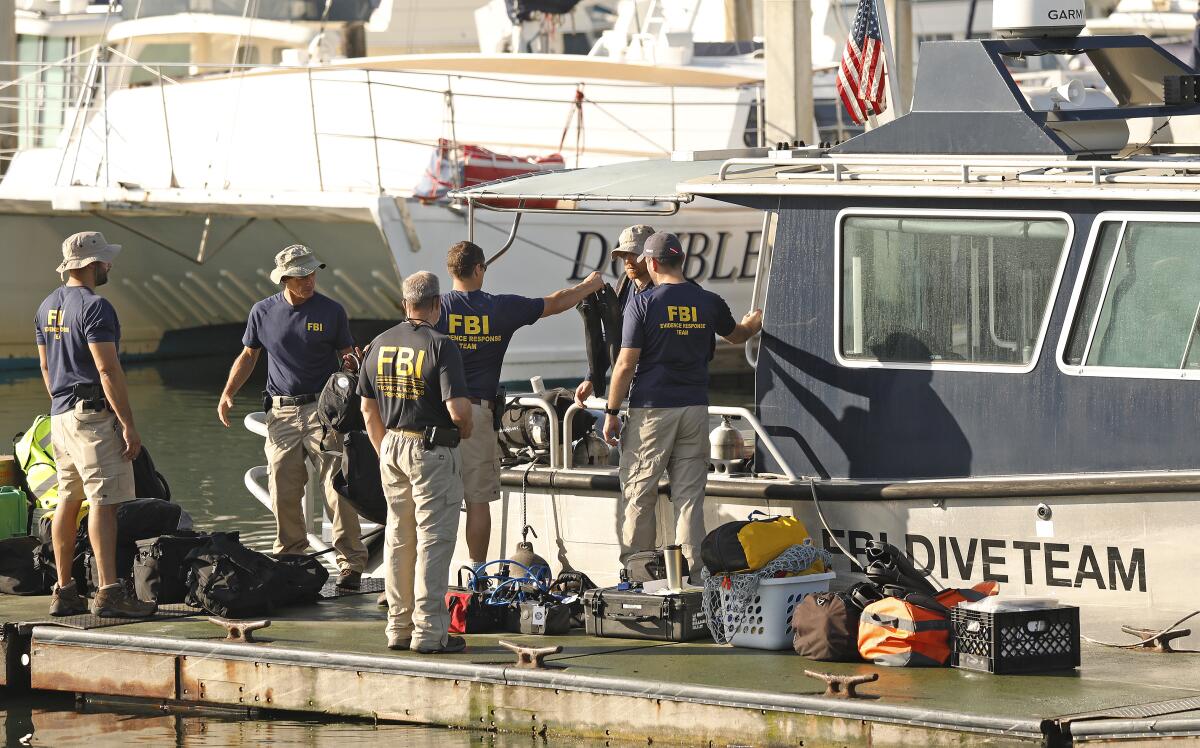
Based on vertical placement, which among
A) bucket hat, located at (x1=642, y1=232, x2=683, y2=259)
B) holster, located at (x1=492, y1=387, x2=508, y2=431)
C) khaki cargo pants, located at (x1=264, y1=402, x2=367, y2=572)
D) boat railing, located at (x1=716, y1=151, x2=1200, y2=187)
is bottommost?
khaki cargo pants, located at (x1=264, y1=402, x2=367, y2=572)

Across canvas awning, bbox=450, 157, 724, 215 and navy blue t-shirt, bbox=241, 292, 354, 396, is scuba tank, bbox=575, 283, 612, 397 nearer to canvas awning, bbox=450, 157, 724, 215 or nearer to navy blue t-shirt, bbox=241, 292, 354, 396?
canvas awning, bbox=450, 157, 724, 215

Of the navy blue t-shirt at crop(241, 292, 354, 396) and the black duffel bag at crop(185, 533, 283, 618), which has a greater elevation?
the navy blue t-shirt at crop(241, 292, 354, 396)

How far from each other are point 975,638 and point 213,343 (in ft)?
67.1

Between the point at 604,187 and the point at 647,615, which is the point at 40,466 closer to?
the point at 604,187

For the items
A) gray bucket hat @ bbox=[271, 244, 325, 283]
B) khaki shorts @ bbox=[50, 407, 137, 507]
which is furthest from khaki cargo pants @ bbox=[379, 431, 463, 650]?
gray bucket hat @ bbox=[271, 244, 325, 283]

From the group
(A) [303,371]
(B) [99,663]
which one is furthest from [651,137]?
(B) [99,663]

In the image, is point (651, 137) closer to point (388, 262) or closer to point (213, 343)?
point (388, 262)

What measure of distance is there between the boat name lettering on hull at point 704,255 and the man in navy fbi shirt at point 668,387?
42.8 ft

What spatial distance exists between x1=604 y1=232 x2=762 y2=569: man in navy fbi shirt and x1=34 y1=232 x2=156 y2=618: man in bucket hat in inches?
85.7

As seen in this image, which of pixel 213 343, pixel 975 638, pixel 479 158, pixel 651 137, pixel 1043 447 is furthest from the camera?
pixel 213 343

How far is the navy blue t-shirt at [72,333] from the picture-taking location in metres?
8.13

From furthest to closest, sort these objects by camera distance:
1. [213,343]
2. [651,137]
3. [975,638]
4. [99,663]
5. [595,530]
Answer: [213,343] < [651,137] < [595,530] < [99,663] < [975,638]

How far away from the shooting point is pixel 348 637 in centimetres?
807

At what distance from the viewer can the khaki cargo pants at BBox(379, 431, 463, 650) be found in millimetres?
7508
